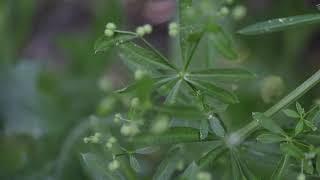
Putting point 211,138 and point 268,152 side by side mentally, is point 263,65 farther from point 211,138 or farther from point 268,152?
point 211,138

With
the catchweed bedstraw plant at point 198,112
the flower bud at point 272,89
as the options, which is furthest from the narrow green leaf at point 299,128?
the flower bud at point 272,89

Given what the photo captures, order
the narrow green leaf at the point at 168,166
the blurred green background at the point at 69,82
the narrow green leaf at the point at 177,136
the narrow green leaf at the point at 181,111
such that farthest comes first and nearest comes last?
the blurred green background at the point at 69,82, the narrow green leaf at the point at 168,166, the narrow green leaf at the point at 177,136, the narrow green leaf at the point at 181,111

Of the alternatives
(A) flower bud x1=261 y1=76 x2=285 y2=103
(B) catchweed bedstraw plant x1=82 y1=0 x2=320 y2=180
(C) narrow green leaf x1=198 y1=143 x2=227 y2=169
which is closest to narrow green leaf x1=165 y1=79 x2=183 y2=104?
(B) catchweed bedstraw plant x1=82 y1=0 x2=320 y2=180

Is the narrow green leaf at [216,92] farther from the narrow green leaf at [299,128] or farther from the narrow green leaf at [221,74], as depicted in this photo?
the narrow green leaf at [299,128]

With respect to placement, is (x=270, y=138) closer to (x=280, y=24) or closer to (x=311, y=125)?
(x=311, y=125)

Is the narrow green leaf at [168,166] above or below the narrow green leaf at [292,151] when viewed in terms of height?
below

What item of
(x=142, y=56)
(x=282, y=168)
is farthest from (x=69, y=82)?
(x=282, y=168)

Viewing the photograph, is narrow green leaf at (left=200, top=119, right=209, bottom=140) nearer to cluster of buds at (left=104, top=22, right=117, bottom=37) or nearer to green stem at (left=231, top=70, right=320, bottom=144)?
green stem at (left=231, top=70, right=320, bottom=144)
